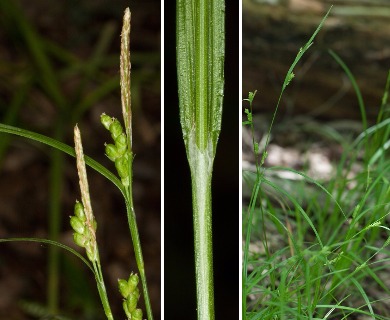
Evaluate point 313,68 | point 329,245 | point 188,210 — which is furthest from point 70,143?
point 188,210

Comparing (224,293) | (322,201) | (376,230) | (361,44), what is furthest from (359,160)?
(224,293)

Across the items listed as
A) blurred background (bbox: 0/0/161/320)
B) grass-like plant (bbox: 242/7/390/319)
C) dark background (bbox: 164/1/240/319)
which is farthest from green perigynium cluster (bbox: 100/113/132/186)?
blurred background (bbox: 0/0/161/320)

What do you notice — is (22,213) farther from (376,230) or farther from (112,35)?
(376,230)

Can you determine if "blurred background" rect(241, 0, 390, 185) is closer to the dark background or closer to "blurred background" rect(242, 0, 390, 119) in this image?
"blurred background" rect(242, 0, 390, 119)

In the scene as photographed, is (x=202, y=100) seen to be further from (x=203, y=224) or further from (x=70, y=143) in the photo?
(x=70, y=143)

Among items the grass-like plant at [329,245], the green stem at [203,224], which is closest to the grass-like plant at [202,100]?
the green stem at [203,224]

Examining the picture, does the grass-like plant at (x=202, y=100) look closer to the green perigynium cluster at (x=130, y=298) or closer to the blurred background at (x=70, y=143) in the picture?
the green perigynium cluster at (x=130, y=298)
